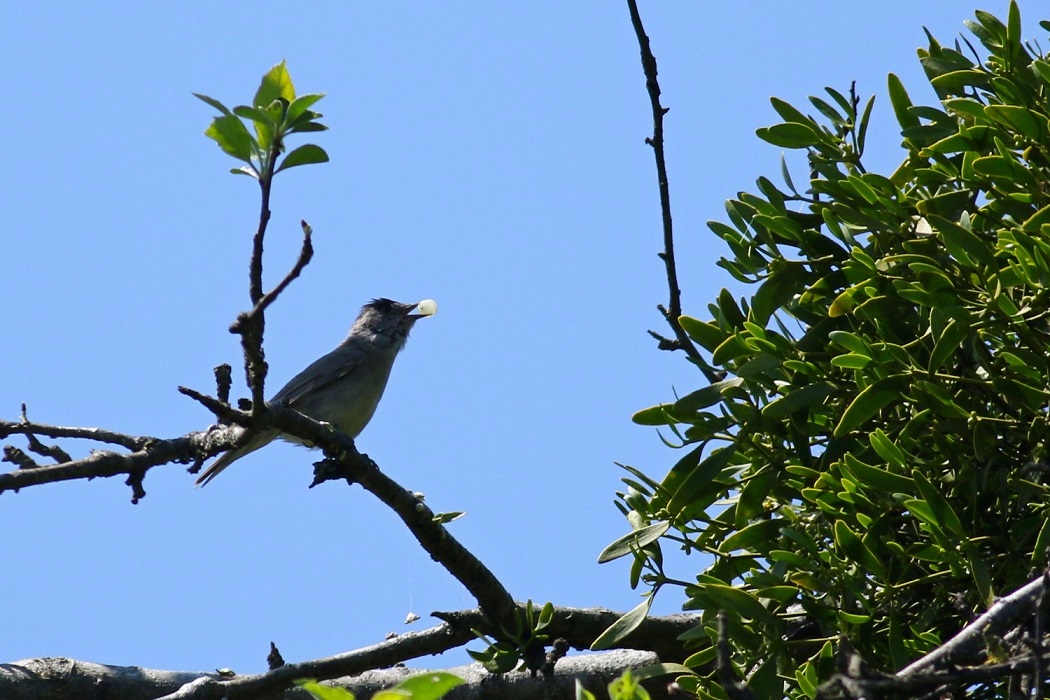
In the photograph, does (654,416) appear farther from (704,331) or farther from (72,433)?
(72,433)

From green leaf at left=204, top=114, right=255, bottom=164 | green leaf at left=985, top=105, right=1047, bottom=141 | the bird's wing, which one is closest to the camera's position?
green leaf at left=204, top=114, right=255, bottom=164

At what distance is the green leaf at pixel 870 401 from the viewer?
212 centimetres

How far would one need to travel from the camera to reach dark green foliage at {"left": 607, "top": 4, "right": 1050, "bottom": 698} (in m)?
2.10

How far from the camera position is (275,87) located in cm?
183

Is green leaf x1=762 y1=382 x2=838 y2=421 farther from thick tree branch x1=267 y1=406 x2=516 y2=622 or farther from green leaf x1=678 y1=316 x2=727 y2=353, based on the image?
thick tree branch x1=267 y1=406 x2=516 y2=622

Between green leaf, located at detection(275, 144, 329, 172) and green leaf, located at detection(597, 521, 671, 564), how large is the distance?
3.60 feet

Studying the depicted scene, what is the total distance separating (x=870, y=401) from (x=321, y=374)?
212 inches

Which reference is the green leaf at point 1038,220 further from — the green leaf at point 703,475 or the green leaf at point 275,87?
the green leaf at point 275,87

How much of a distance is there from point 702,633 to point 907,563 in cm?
46

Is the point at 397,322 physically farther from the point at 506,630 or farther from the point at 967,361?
the point at 967,361

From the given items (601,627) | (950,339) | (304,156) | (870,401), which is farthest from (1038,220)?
(601,627)

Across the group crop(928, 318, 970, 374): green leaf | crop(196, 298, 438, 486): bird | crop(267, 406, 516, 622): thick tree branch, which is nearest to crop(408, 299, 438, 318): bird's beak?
crop(196, 298, 438, 486): bird

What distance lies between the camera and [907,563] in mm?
2164

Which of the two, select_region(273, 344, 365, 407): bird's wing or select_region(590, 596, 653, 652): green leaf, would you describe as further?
select_region(273, 344, 365, 407): bird's wing
